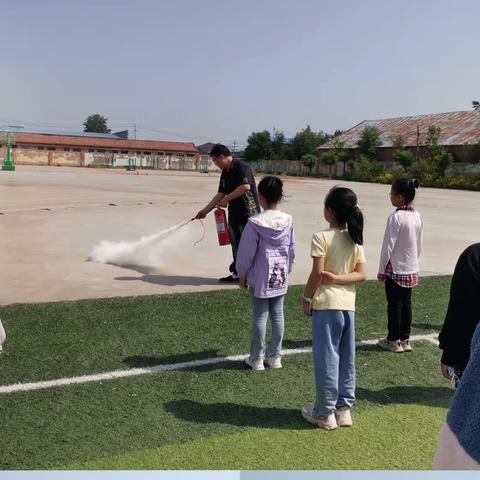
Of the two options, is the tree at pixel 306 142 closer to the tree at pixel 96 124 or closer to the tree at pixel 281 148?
the tree at pixel 281 148

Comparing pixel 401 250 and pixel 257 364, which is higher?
pixel 401 250

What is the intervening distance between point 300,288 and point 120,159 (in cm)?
7658

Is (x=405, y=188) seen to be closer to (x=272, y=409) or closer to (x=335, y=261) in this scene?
(x=335, y=261)

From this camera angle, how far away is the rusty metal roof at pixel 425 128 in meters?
56.6

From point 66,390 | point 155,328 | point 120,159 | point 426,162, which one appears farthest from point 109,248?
point 120,159

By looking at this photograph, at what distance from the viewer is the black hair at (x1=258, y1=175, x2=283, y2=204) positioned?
4609mm

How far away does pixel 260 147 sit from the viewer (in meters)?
81.6

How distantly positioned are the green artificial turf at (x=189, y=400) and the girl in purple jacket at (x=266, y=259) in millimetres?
491

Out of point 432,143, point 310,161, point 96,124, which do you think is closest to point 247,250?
point 432,143

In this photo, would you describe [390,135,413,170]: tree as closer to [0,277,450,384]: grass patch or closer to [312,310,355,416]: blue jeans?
[0,277,450,384]: grass patch

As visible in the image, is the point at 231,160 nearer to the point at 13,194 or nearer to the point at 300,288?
the point at 300,288

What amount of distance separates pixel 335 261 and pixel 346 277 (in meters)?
0.13

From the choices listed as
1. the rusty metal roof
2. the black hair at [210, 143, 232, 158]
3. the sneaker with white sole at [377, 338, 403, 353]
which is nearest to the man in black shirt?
the black hair at [210, 143, 232, 158]

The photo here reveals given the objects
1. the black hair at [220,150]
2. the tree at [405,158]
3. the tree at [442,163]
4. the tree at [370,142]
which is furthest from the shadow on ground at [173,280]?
the tree at [370,142]
